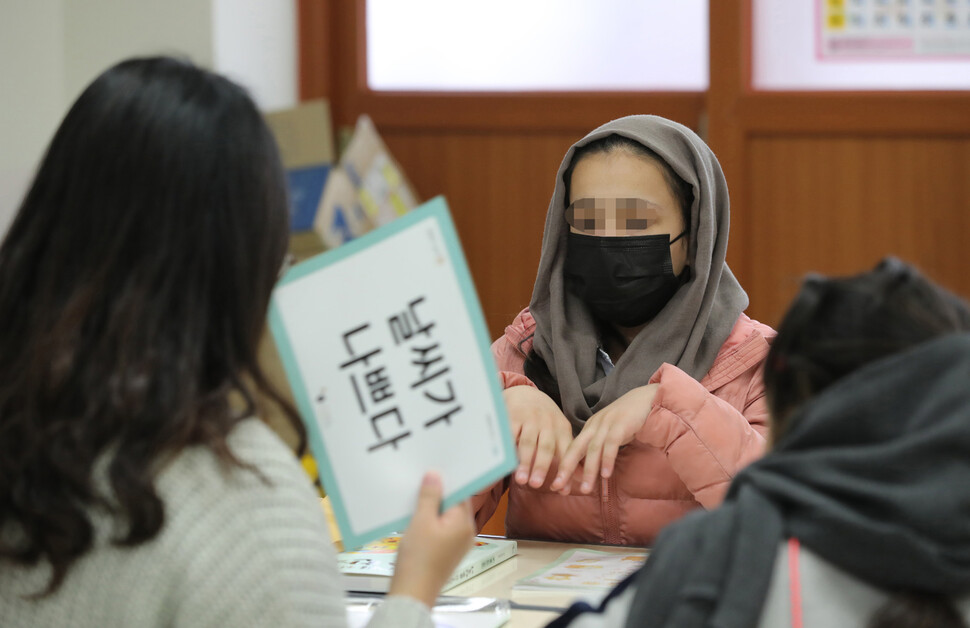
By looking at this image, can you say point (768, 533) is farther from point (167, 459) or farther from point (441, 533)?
point (167, 459)

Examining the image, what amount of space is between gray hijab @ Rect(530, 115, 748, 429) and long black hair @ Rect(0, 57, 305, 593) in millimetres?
944

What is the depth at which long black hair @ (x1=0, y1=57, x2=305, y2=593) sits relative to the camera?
842mm

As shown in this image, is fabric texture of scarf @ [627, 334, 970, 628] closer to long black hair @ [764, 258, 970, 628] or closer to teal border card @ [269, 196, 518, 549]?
long black hair @ [764, 258, 970, 628]

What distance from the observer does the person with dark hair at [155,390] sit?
0.84 m

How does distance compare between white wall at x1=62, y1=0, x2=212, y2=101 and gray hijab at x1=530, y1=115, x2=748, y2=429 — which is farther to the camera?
white wall at x1=62, y1=0, x2=212, y2=101

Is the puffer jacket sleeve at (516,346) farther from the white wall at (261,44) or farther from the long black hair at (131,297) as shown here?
the white wall at (261,44)

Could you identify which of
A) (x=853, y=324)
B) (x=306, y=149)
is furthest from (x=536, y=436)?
(x=306, y=149)

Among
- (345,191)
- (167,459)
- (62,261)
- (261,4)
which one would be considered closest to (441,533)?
(167,459)

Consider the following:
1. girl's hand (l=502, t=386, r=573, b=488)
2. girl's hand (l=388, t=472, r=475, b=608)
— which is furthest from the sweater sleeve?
girl's hand (l=502, t=386, r=573, b=488)

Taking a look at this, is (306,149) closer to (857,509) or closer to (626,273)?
(626,273)

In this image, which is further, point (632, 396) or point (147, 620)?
point (632, 396)

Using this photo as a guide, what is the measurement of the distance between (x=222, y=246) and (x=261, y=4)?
95.7 inches

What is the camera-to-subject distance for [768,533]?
2.68 ft

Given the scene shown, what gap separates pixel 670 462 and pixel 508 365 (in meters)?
0.46
